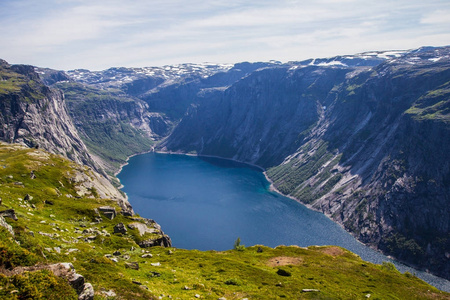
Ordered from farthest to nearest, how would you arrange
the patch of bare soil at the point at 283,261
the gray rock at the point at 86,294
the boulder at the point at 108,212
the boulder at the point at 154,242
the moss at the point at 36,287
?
the boulder at the point at 108,212 → the boulder at the point at 154,242 → the patch of bare soil at the point at 283,261 → the gray rock at the point at 86,294 → the moss at the point at 36,287

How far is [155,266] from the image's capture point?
123 ft

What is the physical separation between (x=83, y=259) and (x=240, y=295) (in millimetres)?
16253

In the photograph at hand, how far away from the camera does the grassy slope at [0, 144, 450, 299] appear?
23.9 m

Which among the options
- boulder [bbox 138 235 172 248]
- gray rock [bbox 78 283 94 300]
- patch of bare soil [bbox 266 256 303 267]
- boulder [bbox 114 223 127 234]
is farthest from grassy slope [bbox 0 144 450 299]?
boulder [bbox 138 235 172 248]

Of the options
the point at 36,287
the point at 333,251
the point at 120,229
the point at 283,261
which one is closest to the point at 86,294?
the point at 36,287

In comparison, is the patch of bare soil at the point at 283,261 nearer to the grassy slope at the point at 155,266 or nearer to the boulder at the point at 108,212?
the grassy slope at the point at 155,266

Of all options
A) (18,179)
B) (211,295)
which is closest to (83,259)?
(211,295)

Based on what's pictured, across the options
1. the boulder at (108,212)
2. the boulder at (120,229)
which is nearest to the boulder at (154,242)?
the boulder at (120,229)

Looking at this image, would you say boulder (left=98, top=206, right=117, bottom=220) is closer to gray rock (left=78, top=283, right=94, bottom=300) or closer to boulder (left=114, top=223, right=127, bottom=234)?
boulder (left=114, top=223, right=127, bottom=234)

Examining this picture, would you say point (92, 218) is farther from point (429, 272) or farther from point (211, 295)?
point (429, 272)

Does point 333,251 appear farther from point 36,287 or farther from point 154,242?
point 36,287

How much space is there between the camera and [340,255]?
210 feet

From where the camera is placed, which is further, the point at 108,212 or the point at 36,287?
the point at 108,212

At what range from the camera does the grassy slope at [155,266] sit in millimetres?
23859
